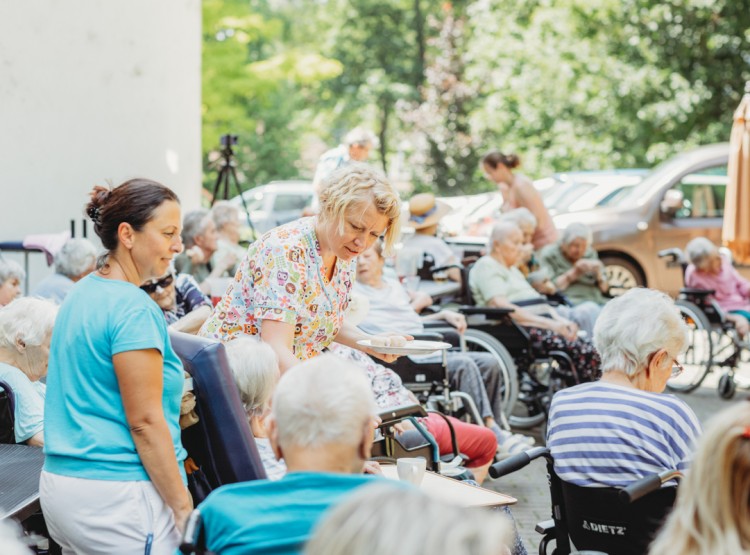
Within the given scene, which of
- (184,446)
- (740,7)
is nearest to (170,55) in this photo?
(184,446)

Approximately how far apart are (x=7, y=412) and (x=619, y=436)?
224 cm

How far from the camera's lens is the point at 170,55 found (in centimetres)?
916

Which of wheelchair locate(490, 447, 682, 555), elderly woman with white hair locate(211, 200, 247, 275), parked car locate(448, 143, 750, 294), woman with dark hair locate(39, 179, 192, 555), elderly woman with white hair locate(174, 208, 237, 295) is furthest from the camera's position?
parked car locate(448, 143, 750, 294)

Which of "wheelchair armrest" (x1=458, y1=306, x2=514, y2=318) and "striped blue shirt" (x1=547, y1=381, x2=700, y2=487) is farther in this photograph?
"wheelchair armrest" (x1=458, y1=306, x2=514, y2=318)

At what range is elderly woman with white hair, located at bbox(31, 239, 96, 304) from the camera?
5.86m

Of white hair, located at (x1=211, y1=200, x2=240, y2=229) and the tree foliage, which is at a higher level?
the tree foliage

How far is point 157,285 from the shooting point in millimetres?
5574

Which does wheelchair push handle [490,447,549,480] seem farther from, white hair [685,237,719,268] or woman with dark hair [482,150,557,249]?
white hair [685,237,719,268]

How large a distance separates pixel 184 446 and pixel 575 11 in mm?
19542

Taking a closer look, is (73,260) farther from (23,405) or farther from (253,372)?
(253,372)

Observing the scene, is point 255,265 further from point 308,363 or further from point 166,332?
point 308,363

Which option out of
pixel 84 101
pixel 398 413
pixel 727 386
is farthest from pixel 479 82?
pixel 398 413

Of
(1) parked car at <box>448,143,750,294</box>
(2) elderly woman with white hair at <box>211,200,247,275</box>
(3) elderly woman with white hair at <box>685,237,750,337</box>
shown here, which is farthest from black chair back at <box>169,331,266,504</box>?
(1) parked car at <box>448,143,750,294</box>

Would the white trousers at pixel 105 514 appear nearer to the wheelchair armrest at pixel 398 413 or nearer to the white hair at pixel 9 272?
the wheelchair armrest at pixel 398 413
